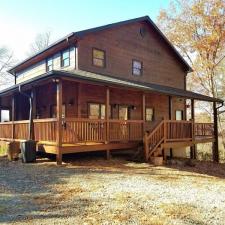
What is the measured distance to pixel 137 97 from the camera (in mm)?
18984

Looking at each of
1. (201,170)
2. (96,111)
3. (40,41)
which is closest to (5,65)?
(40,41)

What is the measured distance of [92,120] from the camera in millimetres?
12750

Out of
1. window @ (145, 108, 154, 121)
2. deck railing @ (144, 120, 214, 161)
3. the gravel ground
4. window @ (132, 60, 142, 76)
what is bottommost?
the gravel ground

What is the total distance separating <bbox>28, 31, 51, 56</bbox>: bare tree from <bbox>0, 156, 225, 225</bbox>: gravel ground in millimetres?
36936

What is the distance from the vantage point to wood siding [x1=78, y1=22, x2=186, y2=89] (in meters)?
16.2

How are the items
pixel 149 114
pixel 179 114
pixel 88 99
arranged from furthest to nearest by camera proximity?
pixel 179 114
pixel 149 114
pixel 88 99

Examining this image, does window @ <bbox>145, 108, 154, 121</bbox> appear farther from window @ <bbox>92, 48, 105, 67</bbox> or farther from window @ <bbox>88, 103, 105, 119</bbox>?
window @ <bbox>92, 48, 105, 67</bbox>

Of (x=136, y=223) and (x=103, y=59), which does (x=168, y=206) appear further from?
(x=103, y=59)

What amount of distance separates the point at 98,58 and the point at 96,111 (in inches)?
123

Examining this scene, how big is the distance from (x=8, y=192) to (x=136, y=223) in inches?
146

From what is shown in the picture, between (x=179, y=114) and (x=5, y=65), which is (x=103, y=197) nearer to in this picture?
(x=179, y=114)

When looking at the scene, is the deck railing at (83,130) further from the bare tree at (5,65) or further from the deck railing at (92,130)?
the bare tree at (5,65)

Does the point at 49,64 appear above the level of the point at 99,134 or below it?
above

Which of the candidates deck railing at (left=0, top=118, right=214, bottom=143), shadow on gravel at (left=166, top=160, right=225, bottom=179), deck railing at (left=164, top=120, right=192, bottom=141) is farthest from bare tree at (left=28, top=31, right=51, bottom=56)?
shadow on gravel at (left=166, top=160, right=225, bottom=179)
